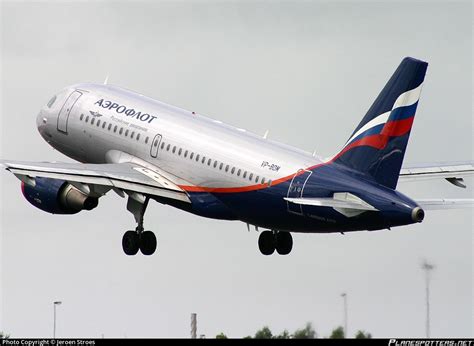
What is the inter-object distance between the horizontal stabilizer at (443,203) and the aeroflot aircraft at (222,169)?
6 centimetres

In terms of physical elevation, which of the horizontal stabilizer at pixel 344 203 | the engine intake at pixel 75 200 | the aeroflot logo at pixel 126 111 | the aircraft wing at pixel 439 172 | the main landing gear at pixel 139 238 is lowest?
the horizontal stabilizer at pixel 344 203

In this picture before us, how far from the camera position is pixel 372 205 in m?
74.9

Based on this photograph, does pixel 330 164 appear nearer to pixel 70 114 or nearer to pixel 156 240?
pixel 156 240

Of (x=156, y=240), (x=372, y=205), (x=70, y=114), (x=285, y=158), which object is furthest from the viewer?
(x=70, y=114)

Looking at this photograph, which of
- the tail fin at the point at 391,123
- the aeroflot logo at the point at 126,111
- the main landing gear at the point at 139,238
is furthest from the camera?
the aeroflot logo at the point at 126,111

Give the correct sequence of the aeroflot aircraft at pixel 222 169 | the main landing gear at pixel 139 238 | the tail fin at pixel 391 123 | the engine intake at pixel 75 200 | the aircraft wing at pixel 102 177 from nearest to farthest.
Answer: the tail fin at pixel 391 123, the aeroflot aircraft at pixel 222 169, the aircraft wing at pixel 102 177, the main landing gear at pixel 139 238, the engine intake at pixel 75 200

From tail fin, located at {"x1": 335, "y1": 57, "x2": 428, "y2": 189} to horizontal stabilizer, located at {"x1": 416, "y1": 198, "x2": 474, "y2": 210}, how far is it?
6.05 feet

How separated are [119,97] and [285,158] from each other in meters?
13.5

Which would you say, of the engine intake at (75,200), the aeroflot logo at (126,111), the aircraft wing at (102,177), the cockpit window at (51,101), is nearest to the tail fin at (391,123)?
the aircraft wing at (102,177)

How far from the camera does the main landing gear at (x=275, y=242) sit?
85.6m

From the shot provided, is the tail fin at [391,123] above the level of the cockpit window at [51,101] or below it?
below

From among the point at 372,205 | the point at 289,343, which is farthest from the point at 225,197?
the point at 289,343

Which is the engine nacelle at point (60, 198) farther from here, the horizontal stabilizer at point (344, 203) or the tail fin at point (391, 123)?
the tail fin at point (391, 123)

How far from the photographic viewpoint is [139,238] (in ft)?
281
